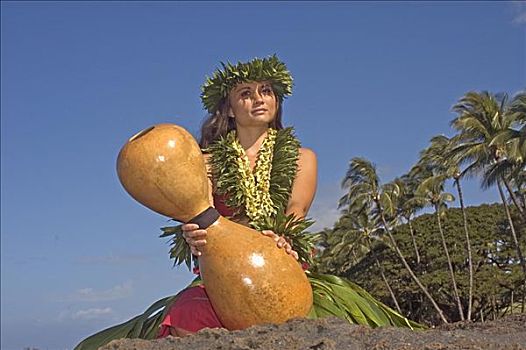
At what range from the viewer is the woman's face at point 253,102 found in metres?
3.62

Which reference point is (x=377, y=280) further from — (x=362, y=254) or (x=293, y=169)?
(x=293, y=169)

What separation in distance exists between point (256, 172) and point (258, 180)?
49mm

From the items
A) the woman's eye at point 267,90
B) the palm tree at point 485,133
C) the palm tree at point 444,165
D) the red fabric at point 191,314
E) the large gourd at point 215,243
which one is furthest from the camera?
the palm tree at point 444,165

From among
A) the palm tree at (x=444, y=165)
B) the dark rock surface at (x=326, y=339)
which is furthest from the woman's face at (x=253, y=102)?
the palm tree at (x=444, y=165)

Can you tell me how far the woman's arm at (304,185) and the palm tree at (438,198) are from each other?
27.2 m

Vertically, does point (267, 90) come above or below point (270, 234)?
above

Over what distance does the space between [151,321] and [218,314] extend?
0.84 meters

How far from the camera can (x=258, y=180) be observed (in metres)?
3.55

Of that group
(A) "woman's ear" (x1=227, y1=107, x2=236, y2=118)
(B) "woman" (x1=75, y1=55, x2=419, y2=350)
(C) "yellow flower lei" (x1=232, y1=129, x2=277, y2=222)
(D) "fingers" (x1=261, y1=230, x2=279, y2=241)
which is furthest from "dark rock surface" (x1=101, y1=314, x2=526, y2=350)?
(A) "woman's ear" (x1=227, y1=107, x2=236, y2=118)

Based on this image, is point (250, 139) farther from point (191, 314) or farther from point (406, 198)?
point (406, 198)

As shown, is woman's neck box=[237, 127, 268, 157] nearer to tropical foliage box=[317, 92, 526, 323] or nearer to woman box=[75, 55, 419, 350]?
woman box=[75, 55, 419, 350]

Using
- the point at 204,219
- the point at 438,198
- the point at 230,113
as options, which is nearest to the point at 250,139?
the point at 230,113

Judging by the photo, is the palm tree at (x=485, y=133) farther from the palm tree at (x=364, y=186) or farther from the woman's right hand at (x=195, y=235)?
the woman's right hand at (x=195, y=235)

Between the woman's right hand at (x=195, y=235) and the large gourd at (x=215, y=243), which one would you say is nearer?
the large gourd at (x=215, y=243)
